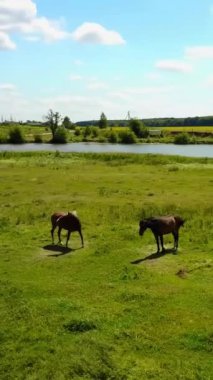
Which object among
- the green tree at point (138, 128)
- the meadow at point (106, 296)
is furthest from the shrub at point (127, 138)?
the meadow at point (106, 296)

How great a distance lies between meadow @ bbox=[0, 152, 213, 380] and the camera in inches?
476

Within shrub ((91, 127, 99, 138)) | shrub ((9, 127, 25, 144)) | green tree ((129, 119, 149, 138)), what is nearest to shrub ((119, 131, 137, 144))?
green tree ((129, 119, 149, 138))

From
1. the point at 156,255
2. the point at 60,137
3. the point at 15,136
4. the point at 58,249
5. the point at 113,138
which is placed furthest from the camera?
the point at 113,138

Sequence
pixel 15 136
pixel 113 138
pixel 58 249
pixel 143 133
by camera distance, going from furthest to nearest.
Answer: pixel 143 133, pixel 113 138, pixel 15 136, pixel 58 249

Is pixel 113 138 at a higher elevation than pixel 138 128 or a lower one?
lower

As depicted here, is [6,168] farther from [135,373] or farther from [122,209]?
[135,373]

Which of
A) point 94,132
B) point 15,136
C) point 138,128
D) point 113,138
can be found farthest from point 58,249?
point 94,132

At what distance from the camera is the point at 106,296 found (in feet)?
53.4

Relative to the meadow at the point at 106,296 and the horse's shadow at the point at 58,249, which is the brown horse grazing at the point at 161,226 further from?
the horse's shadow at the point at 58,249

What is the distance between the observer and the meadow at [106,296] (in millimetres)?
12086

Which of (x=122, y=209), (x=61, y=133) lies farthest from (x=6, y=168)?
(x=61, y=133)

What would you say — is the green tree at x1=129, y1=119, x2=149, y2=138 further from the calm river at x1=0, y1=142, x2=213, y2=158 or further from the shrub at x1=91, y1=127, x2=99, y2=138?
the calm river at x1=0, y1=142, x2=213, y2=158

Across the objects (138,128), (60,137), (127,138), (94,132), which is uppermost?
(138,128)

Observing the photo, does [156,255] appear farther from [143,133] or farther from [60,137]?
[143,133]
